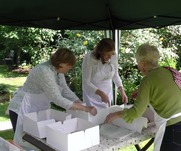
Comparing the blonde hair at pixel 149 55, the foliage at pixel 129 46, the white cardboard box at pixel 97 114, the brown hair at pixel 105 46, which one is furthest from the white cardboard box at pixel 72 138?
the foliage at pixel 129 46

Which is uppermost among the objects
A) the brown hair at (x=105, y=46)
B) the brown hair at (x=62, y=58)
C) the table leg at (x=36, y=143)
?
the brown hair at (x=105, y=46)

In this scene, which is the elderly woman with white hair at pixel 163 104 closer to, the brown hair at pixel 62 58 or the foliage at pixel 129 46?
the brown hair at pixel 62 58

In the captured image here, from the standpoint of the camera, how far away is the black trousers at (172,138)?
1943 mm

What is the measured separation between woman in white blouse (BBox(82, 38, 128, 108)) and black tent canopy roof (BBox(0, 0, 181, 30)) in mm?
532

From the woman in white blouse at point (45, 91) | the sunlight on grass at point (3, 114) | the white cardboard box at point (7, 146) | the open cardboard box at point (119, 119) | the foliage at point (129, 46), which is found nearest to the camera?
the white cardboard box at point (7, 146)

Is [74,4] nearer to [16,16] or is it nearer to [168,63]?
[16,16]

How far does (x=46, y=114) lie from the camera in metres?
2.38

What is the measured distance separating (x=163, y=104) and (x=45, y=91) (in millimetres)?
895

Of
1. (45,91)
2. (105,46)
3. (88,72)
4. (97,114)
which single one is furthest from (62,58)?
(88,72)

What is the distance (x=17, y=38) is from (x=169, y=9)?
24.4 ft

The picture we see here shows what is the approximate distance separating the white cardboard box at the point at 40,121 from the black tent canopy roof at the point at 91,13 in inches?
47.0

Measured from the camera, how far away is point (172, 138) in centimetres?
196

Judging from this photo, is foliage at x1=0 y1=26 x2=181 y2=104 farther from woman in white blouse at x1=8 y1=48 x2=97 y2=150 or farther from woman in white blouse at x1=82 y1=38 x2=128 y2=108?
woman in white blouse at x1=8 y1=48 x2=97 y2=150

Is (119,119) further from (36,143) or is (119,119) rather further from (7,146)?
(7,146)
